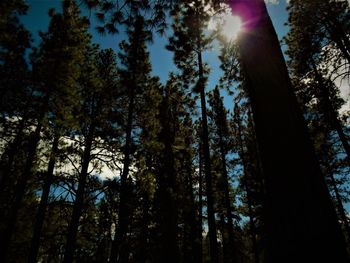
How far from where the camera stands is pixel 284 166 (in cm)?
147

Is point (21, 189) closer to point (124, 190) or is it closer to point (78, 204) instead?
point (78, 204)

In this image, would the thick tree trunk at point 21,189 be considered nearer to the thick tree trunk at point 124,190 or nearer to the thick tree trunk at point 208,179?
the thick tree trunk at point 124,190

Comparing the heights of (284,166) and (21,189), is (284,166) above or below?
below

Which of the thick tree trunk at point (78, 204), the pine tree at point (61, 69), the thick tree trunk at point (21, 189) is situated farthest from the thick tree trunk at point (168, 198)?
the thick tree trunk at point (21, 189)

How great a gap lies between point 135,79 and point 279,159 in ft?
44.4

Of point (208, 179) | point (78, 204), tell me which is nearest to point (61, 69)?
point (78, 204)

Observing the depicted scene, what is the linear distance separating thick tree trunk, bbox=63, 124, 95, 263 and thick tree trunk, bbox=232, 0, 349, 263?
34.5 ft

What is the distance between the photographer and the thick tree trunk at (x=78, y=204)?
998 centimetres

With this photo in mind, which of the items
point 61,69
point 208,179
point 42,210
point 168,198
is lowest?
point 42,210

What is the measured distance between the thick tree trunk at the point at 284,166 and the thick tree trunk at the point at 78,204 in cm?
1051

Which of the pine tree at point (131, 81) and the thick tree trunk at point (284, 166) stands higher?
the pine tree at point (131, 81)

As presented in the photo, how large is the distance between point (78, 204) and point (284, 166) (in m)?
10.8

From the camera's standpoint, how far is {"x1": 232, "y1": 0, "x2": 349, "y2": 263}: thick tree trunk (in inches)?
49.6

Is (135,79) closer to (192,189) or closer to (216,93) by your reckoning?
(216,93)
